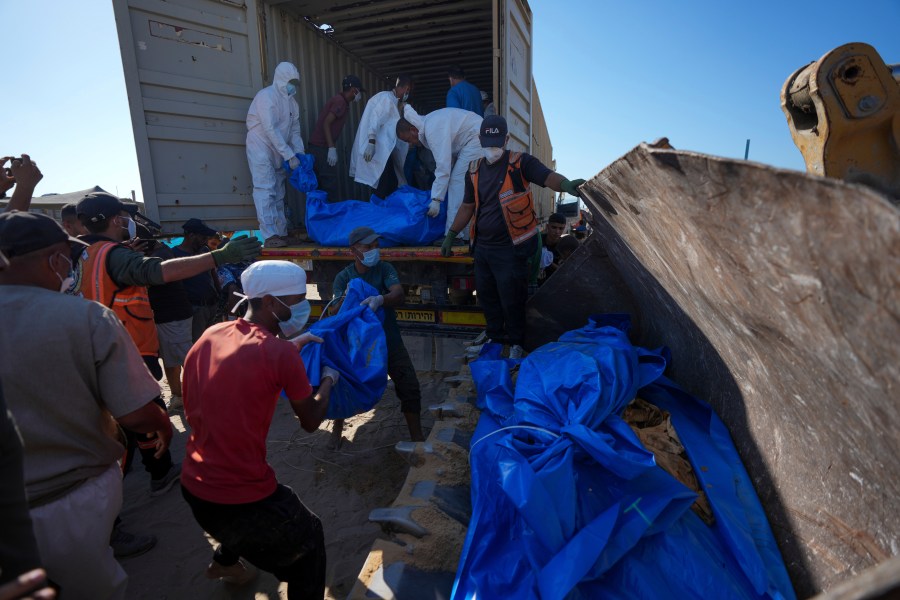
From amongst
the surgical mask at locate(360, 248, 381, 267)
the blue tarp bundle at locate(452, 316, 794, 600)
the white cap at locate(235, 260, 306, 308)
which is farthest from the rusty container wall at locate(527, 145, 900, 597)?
the surgical mask at locate(360, 248, 381, 267)

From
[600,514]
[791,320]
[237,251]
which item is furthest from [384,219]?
[791,320]

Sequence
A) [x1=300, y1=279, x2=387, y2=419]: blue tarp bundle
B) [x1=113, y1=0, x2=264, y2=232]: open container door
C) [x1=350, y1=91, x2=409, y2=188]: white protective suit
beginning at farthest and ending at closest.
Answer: [x1=350, y1=91, x2=409, y2=188]: white protective suit
[x1=113, y1=0, x2=264, y2=232]: open container door
[x1=300, y1=279, x2=387, y2=419]: blue tarp bundle

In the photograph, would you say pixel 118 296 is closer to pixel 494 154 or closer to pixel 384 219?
pixel 384 219

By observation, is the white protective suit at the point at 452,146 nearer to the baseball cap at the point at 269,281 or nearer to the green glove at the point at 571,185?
the green glove at the point at 571,185

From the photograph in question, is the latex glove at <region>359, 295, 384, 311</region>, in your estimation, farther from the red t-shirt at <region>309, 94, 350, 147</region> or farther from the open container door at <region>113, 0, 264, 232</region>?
the red t-shirt at <region>309, 94, 350, 147</region>

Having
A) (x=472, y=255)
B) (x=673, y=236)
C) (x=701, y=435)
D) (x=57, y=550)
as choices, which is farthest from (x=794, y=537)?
(x=472, y=255)

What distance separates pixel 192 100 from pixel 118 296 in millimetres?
2584

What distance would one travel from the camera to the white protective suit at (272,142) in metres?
4.49

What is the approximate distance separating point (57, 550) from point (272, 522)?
62cm

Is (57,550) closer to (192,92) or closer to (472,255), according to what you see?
(472,255)

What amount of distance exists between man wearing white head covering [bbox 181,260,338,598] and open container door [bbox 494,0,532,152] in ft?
10.1

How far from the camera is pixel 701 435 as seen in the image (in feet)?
6.60

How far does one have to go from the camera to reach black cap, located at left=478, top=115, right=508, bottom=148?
3285mm

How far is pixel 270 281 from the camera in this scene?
185cm
